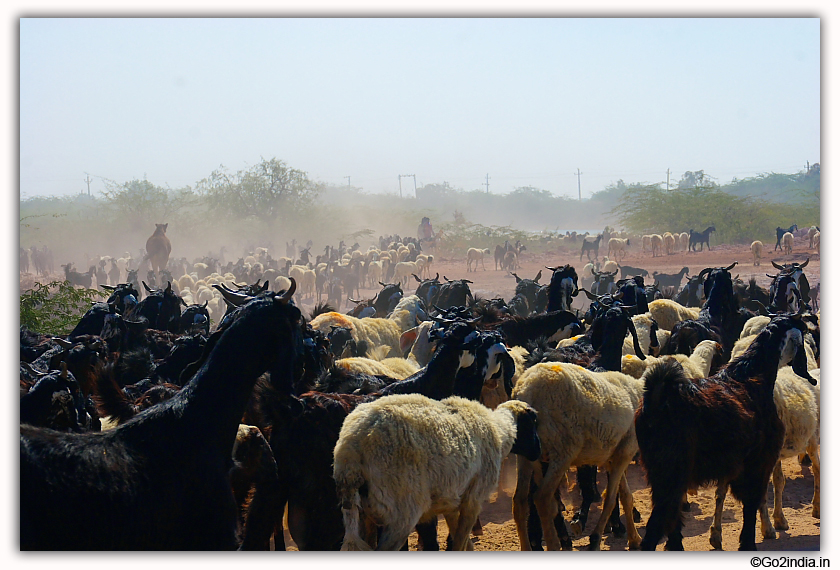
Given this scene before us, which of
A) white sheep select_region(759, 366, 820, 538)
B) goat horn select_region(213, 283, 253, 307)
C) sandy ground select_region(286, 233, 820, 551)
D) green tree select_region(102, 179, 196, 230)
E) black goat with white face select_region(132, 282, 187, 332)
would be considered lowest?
sandy ground select_region(286, 233, 820, 551)

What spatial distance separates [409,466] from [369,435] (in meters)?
0.32

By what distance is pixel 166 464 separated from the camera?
423cm

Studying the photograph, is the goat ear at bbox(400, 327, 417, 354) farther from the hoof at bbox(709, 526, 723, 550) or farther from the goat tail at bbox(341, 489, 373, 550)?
the goat tail at bbox(341, 489, 373, 550)

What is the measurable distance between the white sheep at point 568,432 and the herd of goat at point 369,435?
2cm

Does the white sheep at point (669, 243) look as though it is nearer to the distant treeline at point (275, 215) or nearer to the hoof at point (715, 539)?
the distant treeline at point (275, 215)

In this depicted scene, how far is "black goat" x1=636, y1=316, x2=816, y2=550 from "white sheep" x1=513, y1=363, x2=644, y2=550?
56 cm

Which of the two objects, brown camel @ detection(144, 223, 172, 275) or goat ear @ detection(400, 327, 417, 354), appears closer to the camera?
goat ear @ detection(400, 327, 417, 354)

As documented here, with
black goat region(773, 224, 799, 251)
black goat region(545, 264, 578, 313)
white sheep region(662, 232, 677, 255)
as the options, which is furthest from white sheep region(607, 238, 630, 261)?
black goat region(545, 264, 578, 313)

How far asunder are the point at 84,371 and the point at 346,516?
2.77 meters

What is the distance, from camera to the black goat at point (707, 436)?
19.4 feet

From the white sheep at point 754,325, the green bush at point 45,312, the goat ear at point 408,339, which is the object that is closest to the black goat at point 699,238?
the white sheep at point 754,325

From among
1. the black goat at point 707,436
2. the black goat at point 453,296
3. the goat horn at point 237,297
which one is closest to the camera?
the goat horn at point 237,297

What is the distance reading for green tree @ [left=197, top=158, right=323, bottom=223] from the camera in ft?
180

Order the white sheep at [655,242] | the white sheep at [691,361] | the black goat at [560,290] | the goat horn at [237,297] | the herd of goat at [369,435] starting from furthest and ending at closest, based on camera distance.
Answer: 1. the white sheep at [655,242]
2. the black goat at [560,290]
3. the white sheep at [691,361]
4. the goat horn at [237,297]
5. the herd of goat at [369,435]
